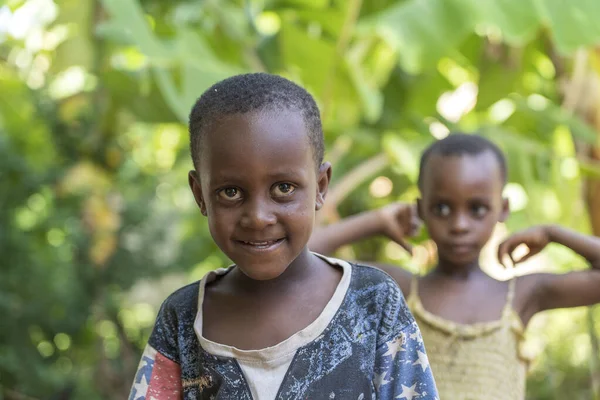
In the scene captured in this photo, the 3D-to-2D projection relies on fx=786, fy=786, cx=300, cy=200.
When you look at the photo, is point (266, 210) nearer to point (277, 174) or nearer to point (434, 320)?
point (277, 174)

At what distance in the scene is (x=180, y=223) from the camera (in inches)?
276

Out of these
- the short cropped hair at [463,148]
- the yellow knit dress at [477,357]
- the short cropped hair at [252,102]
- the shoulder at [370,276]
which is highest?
the short cropped hair at [252,102]

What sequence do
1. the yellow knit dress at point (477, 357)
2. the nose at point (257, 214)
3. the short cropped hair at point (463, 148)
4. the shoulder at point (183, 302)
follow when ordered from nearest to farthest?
the nose at point (257, 214) < the shoulder at point (183, 302) < the yellow knit dress at point (477, 357) < the short cropped hair at point (463, 148)

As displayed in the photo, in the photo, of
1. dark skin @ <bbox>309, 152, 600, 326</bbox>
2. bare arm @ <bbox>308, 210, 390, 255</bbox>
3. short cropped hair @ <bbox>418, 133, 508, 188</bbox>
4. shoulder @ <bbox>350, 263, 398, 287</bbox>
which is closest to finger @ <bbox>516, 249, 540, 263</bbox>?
dark skin @ <bbox>309, 152, 600, 326</bbox>

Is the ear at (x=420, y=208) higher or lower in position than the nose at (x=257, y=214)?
lower

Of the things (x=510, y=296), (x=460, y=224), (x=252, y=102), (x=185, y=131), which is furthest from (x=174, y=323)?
(x=185, y=131)

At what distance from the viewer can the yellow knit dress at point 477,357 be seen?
7.16ft

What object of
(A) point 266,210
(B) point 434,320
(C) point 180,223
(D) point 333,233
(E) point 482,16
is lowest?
(C) point 180,223

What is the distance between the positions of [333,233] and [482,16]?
1.32 metres

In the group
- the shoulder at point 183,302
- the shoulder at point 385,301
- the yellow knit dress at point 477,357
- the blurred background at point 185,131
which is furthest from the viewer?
the blurred background at point 185,131

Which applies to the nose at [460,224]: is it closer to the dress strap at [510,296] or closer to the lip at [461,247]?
the lip at [461,247]

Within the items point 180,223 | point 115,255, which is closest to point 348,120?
point 115,255

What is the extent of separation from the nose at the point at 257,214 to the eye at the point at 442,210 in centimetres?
96

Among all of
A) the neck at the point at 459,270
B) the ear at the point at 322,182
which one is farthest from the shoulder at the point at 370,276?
the neck at the point at 459,270
